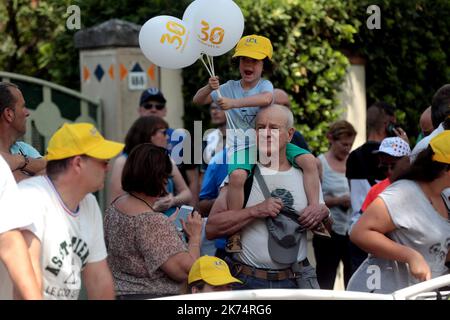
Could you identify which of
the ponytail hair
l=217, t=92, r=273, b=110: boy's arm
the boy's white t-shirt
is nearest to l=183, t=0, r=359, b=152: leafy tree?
l=217, t=92, r=273, b=110: boy's arm

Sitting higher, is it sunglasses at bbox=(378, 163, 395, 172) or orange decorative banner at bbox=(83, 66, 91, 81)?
orange decorative banner at bbox=(83, 66, 91, 81)

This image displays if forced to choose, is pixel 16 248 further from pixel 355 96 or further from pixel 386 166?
pixel 355 96

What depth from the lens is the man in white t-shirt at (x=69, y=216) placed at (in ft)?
12.9

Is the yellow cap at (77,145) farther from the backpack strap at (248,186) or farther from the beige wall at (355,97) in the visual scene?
the beige wall at (355,97)

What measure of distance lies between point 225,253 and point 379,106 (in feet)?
8.67

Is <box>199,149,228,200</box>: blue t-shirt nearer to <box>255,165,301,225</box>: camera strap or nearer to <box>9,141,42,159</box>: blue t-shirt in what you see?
<box>255,165,301,225</box>: camera strap

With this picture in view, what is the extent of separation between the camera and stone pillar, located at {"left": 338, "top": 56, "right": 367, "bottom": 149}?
32.6ft

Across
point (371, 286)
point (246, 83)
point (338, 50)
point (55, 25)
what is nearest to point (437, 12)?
point (338, 50)

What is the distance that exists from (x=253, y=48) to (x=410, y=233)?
55.0 inches

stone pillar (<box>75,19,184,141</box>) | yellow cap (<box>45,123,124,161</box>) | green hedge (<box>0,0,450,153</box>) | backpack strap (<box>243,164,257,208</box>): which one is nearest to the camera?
yellow cap (<box>45,123,124,161</box>)

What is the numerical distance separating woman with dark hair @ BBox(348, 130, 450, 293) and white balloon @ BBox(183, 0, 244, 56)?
1318mm

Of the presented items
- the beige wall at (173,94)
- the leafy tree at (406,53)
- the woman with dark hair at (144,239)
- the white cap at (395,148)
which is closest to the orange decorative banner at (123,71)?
the beige wall at (173,94)

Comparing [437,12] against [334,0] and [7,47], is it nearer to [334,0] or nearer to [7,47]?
[334,0]

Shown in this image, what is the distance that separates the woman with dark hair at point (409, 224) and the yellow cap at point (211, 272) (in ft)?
2.25
